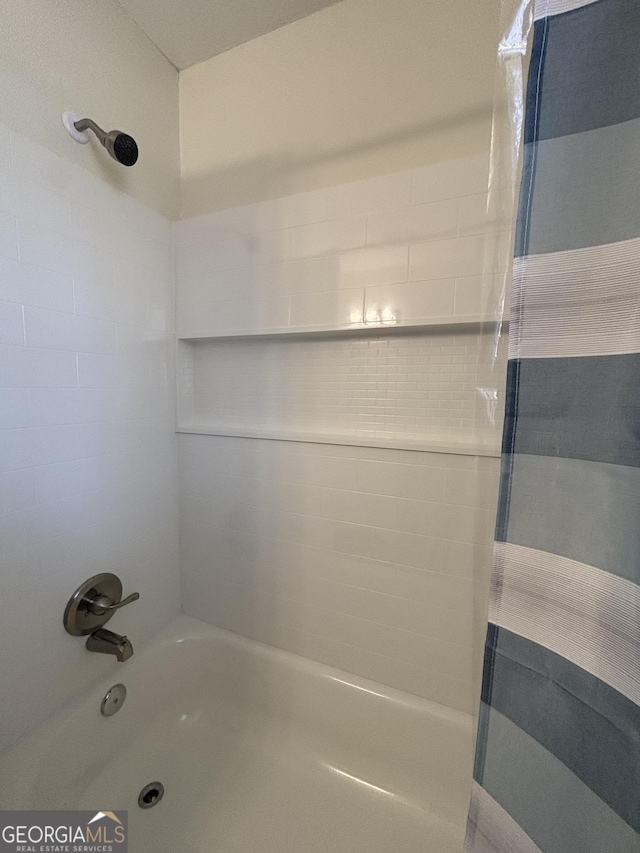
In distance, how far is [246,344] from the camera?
A: 1381 mm

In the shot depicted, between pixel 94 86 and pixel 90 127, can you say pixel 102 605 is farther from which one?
pixel 94 86

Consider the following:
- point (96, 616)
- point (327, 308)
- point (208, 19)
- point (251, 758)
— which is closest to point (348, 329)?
point (327, 308)

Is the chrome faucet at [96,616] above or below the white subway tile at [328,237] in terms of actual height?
below

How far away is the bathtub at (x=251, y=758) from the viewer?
Answer: 102 cm

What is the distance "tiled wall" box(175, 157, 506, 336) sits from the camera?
994mm

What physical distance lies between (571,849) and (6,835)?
3.63ft

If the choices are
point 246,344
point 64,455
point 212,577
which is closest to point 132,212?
point 246,344

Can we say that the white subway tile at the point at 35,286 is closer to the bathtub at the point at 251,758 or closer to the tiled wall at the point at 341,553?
the tiled wall at the point at 341,553

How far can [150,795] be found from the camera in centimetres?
113

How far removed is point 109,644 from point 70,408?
74cm

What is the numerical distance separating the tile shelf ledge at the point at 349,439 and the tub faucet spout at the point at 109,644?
0.71 meters

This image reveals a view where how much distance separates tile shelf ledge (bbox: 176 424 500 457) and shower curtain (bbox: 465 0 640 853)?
0.55m

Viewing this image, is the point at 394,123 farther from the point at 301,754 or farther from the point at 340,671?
the point at 301,754

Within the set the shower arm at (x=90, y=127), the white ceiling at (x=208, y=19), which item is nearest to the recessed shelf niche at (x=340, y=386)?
the shower arm at (x=90, y=127)
